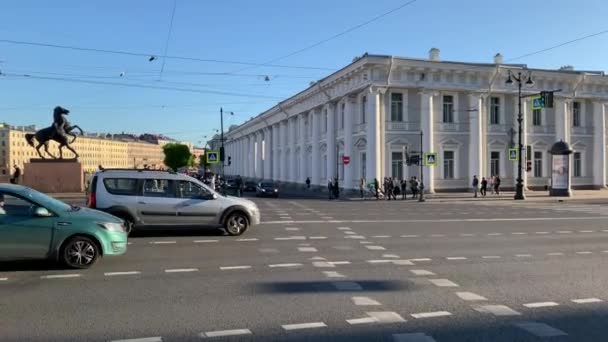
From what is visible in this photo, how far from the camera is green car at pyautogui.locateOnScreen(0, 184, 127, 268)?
8.82 m

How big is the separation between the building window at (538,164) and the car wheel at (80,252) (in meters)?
45.5

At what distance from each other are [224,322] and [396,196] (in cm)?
3535

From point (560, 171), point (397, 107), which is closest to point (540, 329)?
point (560, 171)

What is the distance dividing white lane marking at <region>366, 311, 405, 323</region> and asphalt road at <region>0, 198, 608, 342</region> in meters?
0.02

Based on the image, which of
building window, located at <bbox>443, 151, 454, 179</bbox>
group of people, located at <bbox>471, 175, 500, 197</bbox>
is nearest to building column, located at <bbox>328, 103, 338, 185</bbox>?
building window, located at <bbox>443, 151, 454, 179</bbox>

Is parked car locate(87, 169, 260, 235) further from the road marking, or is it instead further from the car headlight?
the road marking

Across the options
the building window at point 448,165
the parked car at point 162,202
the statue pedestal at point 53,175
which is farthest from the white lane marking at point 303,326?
the building window at point 448,165

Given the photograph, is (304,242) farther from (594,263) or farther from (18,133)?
(18,133)

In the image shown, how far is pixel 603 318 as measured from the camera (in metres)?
6.41

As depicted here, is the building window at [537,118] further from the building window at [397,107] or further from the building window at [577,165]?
the building window at [397,107]

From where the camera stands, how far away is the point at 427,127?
141 ft

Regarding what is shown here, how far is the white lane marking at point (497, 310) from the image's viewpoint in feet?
21.7

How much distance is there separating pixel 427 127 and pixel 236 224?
103 feet

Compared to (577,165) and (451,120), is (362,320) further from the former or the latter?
(577,165)
